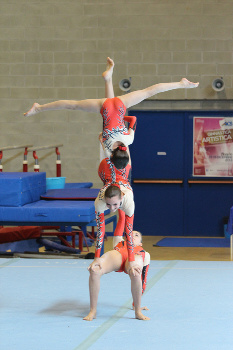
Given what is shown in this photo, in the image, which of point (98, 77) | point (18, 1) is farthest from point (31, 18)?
point (98, 77)

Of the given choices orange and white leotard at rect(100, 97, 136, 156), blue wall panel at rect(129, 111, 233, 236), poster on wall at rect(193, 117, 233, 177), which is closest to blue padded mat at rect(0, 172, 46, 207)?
orange and white leotard at rect(100, 97, 136, 156)

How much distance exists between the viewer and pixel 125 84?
10617 mm

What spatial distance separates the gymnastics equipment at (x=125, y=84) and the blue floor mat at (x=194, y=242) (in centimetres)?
270

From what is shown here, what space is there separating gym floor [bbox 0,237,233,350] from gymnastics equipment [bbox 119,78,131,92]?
4.95 meters

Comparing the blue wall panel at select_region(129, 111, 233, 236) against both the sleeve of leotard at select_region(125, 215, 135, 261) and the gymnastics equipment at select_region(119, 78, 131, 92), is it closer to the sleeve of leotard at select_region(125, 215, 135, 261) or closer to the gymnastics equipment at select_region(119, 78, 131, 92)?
the gymnastics equipment at select_region(119, 78, 131, 92)

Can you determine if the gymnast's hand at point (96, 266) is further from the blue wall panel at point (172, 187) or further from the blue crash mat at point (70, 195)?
the blue wall panel at point (172, 187)

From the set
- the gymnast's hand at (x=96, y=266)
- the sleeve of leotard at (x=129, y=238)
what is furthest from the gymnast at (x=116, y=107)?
the gymnast's hand at (x=96, y=266)

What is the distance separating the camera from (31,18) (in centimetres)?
1079

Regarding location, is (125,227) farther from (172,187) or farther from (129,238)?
(172,187)

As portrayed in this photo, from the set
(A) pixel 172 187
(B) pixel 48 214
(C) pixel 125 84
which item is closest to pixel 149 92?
(B) pixel 48 214

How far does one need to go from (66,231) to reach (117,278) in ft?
13.2

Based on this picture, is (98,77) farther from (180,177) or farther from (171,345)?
(171,345)

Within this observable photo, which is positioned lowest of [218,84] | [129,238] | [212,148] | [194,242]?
[194,242]

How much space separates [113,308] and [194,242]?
5.77m
